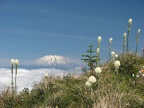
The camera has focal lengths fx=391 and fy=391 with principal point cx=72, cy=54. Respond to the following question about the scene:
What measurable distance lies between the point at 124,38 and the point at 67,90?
569 centimetres

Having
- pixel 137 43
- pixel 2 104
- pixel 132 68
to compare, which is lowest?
pixel 2 104

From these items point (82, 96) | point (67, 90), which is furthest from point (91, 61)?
point (82, 96)

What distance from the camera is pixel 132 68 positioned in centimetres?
1909

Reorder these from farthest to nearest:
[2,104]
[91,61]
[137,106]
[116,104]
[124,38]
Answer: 1. [124,38]
2. [91,61]
3. [2,104]
4. [137,106]
5. [116,104]

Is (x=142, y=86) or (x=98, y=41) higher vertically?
(x=98, y=41)

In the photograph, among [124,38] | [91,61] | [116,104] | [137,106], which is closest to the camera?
[116,104]

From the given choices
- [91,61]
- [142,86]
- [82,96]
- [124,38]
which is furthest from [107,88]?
[124,38]

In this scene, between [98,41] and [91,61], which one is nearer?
[98,41]

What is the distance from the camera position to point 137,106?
13.1 m

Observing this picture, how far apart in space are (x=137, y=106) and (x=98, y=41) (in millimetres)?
4512

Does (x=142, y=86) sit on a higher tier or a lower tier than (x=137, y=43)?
lower

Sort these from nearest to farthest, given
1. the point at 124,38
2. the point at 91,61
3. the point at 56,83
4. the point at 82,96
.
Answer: the point at 82,96, the point at 56,83, the point at 91,61, the point at 124,38

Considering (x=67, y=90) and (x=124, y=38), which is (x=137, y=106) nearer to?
(x=67, y=90)

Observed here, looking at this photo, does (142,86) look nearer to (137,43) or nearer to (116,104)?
(116,104)
